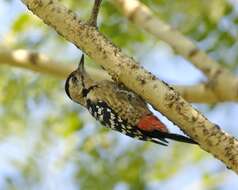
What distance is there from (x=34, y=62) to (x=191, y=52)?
1005mm

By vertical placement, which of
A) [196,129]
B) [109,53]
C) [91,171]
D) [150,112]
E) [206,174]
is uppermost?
[206,174]

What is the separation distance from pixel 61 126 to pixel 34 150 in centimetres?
30

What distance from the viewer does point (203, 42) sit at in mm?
5121

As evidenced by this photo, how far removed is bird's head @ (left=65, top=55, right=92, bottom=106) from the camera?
4.04 meters

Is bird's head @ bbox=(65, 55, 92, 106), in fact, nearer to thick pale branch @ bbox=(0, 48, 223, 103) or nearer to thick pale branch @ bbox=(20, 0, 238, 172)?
thick pale branch @ bbox=(0, 48, 223, 103)

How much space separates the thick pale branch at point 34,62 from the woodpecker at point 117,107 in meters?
0.64

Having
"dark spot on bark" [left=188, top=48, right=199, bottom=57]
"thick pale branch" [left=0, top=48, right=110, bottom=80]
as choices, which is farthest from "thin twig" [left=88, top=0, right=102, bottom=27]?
"thick pale branch" [left=0, top=48, right=110, bottom=80]

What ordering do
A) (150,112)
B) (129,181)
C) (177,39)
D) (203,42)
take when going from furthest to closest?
(129,181)
(203,42)
(177,39)
(150,112)

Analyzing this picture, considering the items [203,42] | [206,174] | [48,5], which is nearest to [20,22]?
[203,42]

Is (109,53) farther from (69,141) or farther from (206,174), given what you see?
(206,174)

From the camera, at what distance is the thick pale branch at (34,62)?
477cm

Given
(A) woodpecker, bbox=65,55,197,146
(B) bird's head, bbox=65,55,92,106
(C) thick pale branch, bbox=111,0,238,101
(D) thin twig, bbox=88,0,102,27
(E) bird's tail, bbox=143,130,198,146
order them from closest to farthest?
(D) thin twig, bbox=88,0,102,27 → (E) bird's tail, bbox=143,130,198,146 → (A) woodpecker, bbox=65,55,197,146 → (B) bird's head, bbox=65,55,92,106 → (C) thick pale branch, bbox=111,0,238,101

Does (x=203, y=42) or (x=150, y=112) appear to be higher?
(x=203, y=42)

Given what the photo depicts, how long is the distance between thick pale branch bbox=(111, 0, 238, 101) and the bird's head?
0.69m
